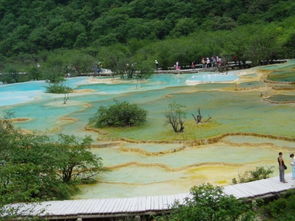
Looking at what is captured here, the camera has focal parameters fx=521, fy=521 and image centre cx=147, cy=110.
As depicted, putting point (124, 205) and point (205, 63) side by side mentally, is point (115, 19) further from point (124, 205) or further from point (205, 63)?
point (124, 205)

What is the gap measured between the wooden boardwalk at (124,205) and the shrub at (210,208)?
1980 mm

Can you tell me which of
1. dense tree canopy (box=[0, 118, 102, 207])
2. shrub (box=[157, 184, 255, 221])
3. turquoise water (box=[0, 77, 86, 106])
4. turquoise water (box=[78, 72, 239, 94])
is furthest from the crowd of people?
shrub (box=[157, 184, 255, 221])

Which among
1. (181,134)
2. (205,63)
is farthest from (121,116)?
(205,63)

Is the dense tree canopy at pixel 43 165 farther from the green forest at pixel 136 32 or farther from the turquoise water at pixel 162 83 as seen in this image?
the green forest at pixel 136 32

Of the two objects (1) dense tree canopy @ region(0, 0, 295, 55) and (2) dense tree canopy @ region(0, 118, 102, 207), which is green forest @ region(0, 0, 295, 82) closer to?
(1) dense tree canopy @ region(0, 0, 295, 55)

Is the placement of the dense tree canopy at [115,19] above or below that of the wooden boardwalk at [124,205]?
above

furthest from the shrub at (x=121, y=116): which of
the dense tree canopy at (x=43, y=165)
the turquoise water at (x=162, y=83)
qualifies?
the turquoise water at (x=162, y=83)

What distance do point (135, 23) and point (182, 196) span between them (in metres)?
71.2

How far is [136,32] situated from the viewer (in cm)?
8038

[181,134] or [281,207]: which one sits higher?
[281,207]

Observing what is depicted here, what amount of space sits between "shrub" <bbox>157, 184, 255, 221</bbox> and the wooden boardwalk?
1980 mm

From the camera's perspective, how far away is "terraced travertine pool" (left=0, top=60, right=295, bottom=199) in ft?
58.0

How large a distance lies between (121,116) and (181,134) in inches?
176

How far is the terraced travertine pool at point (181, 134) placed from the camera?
1767 centimetres
